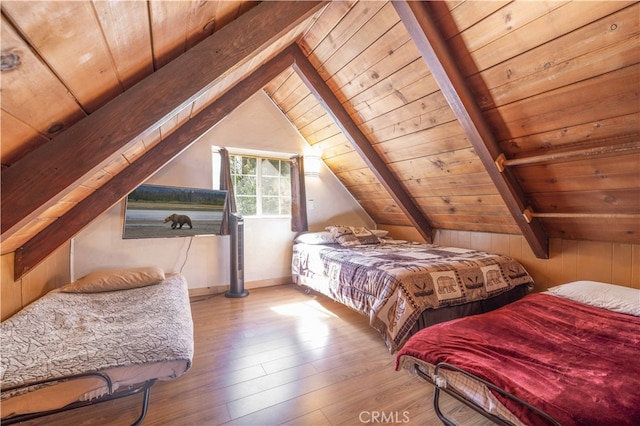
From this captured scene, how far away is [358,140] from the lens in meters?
3.12

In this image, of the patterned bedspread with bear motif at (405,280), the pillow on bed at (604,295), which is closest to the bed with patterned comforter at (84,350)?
the patterned bedspread with bear motif at (405,280)

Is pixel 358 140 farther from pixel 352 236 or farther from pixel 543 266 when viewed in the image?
pixel 543 266

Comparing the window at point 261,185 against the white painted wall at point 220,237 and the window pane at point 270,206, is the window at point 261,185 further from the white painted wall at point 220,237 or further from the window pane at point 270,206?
the white painted wall at point 220,237

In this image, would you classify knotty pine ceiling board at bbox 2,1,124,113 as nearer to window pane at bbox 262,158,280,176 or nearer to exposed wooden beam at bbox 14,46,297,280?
exposed wooden beam at bbox 14,46,297,280

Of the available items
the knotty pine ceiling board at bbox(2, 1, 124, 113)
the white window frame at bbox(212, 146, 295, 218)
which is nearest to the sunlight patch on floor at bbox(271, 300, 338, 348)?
the white window frame at bbox(212, 146, 295, 218)

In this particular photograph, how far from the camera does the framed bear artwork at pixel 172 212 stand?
9.74ft

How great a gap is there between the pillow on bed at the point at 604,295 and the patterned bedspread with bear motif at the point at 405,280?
48cm

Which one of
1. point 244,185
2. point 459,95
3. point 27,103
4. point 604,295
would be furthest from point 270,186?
point 604,295

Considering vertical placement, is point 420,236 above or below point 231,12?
below

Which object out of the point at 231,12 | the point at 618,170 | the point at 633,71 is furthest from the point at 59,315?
the point at 618,170

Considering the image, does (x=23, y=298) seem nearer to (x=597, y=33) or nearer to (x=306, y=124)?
(x=306, y=124)

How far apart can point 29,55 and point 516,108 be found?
2.53m

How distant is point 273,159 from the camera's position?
4.12 meters

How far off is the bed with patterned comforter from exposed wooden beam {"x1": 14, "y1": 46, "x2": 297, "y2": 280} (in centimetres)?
40
